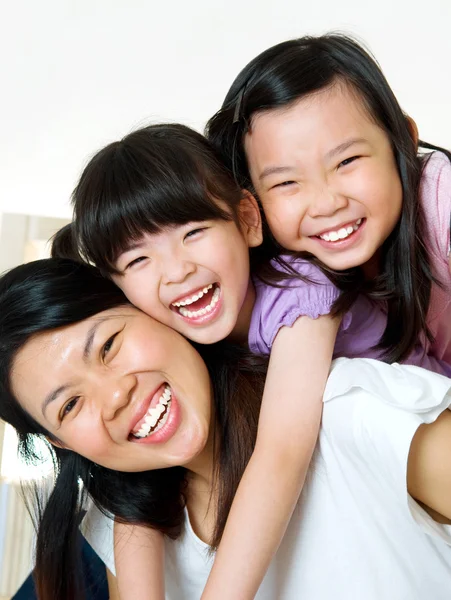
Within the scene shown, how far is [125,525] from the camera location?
1.63 metres

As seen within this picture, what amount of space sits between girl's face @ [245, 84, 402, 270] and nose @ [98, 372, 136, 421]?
38cm

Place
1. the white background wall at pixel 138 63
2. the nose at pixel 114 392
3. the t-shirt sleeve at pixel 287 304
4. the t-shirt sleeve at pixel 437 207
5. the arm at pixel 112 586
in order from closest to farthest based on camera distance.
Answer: the nose at pixel 114 392 < the t-shirt sleeve at pixel 287 304 < the t-shirt sleeve at pixel 437 207 < the arm at pixel 112 586 < the white background wall at pixel 138 63

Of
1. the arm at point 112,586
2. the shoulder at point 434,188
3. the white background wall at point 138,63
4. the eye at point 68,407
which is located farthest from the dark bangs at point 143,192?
the white background wall at point 138,63

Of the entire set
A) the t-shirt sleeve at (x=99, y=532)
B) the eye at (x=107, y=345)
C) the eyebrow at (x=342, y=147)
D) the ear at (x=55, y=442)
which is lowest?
the t-shirt sleeve at (x=99, y=532)

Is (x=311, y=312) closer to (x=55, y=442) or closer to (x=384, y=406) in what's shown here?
(x=384, y=406)

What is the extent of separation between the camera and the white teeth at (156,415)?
1.44 metres

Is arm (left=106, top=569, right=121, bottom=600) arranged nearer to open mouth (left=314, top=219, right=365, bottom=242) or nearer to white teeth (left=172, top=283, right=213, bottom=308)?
white teeth (left=172, top=283, right=213, bottom=308)

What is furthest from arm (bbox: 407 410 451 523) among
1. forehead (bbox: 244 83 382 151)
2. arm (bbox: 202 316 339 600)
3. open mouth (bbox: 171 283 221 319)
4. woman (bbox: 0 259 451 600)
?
forehead (bbox: 244 83 382 151)

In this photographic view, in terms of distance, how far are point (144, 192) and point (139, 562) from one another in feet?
2.04

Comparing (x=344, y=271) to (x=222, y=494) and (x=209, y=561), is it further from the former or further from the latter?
(x=209, y=561)

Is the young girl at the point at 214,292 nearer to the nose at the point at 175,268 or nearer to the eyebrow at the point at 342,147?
the nose at the point at 175,268

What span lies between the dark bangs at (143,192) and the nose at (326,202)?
0.13m

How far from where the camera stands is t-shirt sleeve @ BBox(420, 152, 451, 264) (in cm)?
164

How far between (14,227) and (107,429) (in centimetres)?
148
